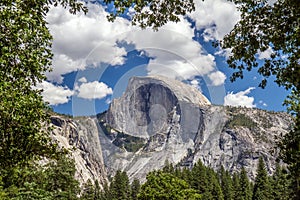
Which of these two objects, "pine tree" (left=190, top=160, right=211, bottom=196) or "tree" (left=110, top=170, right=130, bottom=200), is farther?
"tree" (left=110, top=170, right=130, bottom=200)

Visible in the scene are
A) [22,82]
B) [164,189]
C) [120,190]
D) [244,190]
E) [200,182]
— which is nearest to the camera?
[22,82]

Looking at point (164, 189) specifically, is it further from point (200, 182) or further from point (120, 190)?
point (120, 190)

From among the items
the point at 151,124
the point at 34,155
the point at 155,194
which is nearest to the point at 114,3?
the point at 34,155

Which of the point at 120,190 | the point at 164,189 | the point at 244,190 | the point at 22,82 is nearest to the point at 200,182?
the point at 244,190

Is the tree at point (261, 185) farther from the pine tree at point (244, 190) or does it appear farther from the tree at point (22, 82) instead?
the tree at point (22, 82)

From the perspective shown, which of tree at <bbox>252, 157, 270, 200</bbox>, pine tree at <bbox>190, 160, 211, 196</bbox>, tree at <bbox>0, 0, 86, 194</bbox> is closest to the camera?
tree at <bbox>0, 0, 86, 194</bbox>

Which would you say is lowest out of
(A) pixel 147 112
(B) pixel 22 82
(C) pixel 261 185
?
(B) pixel 22 82

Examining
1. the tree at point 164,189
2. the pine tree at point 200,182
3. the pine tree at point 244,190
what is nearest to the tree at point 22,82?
the tree at point 164,189

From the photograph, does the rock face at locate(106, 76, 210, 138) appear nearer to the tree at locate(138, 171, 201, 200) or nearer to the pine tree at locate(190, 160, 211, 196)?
the tree at locate(138, 171, 201, 200)

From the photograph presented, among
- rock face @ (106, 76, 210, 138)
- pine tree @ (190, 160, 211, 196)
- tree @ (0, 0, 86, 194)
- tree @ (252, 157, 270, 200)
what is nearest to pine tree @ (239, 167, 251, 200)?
tree @ (252, 157, 270, 200)
